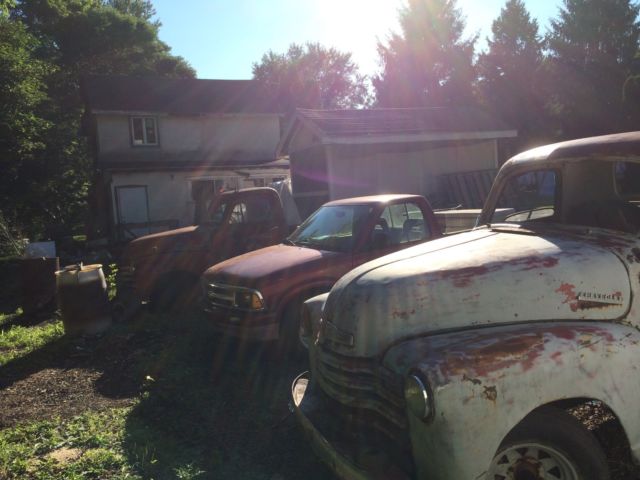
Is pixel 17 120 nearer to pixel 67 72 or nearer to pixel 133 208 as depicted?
pixel 133 208

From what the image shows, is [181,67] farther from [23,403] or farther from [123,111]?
[23,403]

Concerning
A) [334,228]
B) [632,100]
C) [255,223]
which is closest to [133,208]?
[255,223]

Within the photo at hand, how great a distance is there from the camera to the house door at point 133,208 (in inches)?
793

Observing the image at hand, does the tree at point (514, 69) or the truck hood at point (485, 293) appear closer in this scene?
the truck hood at point (485, 293)

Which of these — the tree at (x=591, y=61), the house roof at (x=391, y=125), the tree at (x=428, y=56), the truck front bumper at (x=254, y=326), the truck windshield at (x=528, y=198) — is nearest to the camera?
the truck windshield at (x=528, y=198)

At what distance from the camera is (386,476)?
2316mm

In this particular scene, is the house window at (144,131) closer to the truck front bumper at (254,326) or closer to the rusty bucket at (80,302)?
the rusty bucket at (80,302)

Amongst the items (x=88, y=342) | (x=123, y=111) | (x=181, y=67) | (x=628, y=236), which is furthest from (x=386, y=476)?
(x=181, y=67)

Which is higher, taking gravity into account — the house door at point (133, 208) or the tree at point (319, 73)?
the tree at point (319, 73)

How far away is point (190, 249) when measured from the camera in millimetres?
7742

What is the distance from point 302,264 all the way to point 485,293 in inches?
110

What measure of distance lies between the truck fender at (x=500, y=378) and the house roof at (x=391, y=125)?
10684 millimetres

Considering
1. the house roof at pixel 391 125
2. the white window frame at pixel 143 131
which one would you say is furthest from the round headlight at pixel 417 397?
the white window frame at pixel 143 131

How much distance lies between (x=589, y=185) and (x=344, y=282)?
189 cm
